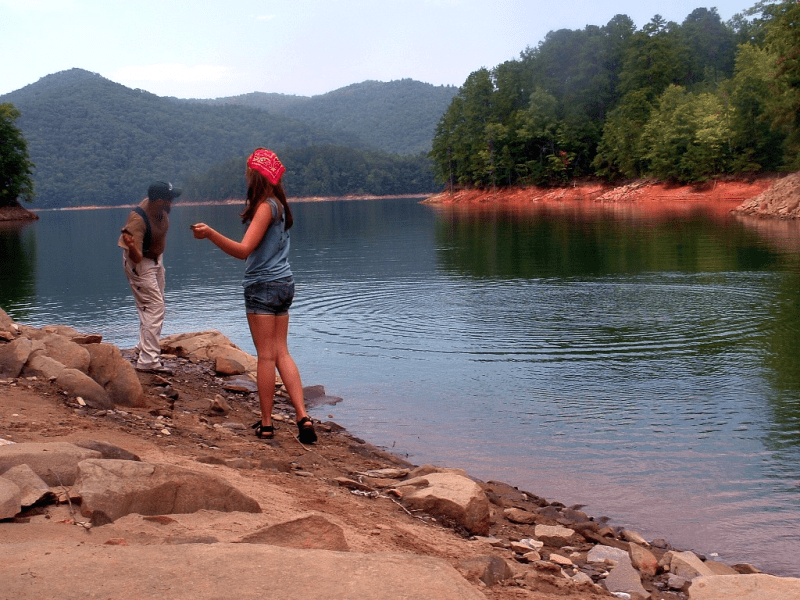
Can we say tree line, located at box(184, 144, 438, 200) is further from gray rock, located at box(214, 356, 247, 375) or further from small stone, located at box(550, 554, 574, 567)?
small stone, located at box(550, 554, 574, 567)

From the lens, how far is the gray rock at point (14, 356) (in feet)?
25.7

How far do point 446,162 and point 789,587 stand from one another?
374ft

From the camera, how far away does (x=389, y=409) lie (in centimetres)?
1042

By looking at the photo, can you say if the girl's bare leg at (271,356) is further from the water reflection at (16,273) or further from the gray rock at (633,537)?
the water reflection at (16,273)

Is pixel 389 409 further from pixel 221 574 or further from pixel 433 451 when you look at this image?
pixel 221 574

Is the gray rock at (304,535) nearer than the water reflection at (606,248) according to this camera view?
Yes

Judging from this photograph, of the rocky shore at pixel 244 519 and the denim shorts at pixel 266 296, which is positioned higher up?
the denim shorts at pixel 266 296

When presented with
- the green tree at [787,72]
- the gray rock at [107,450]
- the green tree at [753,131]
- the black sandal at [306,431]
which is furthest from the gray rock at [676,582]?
the green tree at [753,131]

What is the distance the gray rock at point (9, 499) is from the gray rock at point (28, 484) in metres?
0.05

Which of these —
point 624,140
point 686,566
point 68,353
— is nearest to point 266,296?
point 68,353

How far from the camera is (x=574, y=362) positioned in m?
12.5

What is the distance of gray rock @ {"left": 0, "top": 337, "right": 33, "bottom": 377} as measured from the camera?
7820mm

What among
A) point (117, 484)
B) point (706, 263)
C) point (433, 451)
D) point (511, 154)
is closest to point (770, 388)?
point (433, 451)

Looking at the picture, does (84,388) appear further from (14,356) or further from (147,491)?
(147,491)
